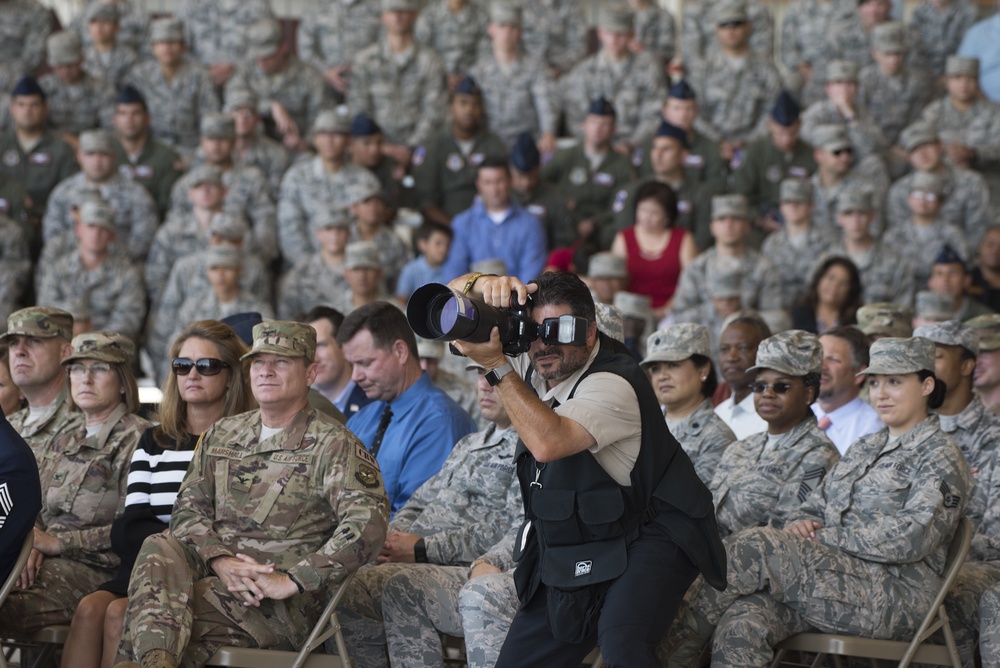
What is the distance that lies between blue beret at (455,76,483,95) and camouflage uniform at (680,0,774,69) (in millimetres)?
2118

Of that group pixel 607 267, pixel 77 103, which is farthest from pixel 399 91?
pixel 607 267

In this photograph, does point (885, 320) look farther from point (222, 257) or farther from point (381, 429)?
point (222, 257)

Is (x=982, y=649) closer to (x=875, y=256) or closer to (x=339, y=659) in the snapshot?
(x=339, y=659)

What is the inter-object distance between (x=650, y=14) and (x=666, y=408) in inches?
291

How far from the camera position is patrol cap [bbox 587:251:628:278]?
855cm

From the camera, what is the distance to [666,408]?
215 inches

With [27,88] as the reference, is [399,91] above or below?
below

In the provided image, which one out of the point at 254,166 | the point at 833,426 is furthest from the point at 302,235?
the point at 833,426

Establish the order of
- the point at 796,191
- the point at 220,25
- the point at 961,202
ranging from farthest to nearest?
the point at 220,25 → the point at 961,202 → the point at 796,191

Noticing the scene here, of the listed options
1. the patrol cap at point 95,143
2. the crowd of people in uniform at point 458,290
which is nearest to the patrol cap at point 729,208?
the crowd of people in uniform at point 458,290

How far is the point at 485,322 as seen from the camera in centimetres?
352

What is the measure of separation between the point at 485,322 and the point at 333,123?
6742 millimetres

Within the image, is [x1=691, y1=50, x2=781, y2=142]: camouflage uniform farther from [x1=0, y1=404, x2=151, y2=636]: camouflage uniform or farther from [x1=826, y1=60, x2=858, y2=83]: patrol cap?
[x1=0, y1=404, x2=151, y2=636]: camouflage uniform

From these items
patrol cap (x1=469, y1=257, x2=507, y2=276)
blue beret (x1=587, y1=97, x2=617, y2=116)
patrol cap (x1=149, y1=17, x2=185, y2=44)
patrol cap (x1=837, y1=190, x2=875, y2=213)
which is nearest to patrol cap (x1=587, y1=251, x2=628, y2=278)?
patrol cap (x1=469, y1=257, x2=507, y2=276)
